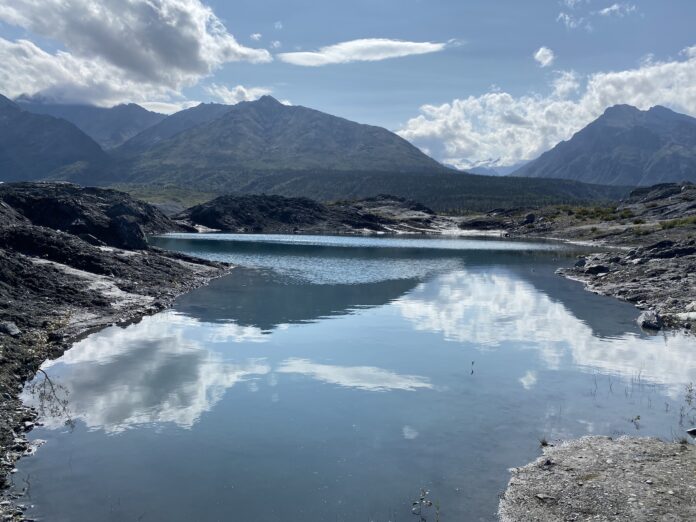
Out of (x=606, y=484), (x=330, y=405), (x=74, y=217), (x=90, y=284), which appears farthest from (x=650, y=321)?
(x=74, y=217)

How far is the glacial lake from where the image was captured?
62.3 ft

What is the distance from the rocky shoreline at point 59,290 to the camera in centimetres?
2608

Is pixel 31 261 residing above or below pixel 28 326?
above

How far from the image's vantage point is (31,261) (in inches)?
1957

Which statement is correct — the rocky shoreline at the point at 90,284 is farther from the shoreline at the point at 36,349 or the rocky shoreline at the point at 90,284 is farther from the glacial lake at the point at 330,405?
the glacial lake at the point at 330,405

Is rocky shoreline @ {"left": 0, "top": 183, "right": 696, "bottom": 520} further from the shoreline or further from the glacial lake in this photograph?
the glacial lake

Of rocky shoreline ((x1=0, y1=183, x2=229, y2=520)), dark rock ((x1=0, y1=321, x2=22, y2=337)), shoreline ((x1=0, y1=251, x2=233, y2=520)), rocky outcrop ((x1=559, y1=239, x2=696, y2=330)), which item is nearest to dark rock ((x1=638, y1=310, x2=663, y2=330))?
rocky outcrop ((x1=559, y1=239, x2=696, y2=330))

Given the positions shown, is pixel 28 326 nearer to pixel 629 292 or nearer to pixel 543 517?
pixel 543 517

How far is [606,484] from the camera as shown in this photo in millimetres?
18359

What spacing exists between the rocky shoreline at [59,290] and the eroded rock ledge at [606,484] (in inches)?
639

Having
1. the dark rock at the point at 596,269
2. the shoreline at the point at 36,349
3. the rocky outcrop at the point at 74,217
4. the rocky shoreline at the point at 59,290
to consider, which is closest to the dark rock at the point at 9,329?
the rocky shoreline at the point at 59,290

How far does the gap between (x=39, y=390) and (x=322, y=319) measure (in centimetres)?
2641

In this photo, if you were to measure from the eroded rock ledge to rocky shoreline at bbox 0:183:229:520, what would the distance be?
16.2m

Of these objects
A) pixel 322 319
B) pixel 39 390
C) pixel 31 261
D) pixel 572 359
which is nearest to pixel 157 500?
pixel 39 390
